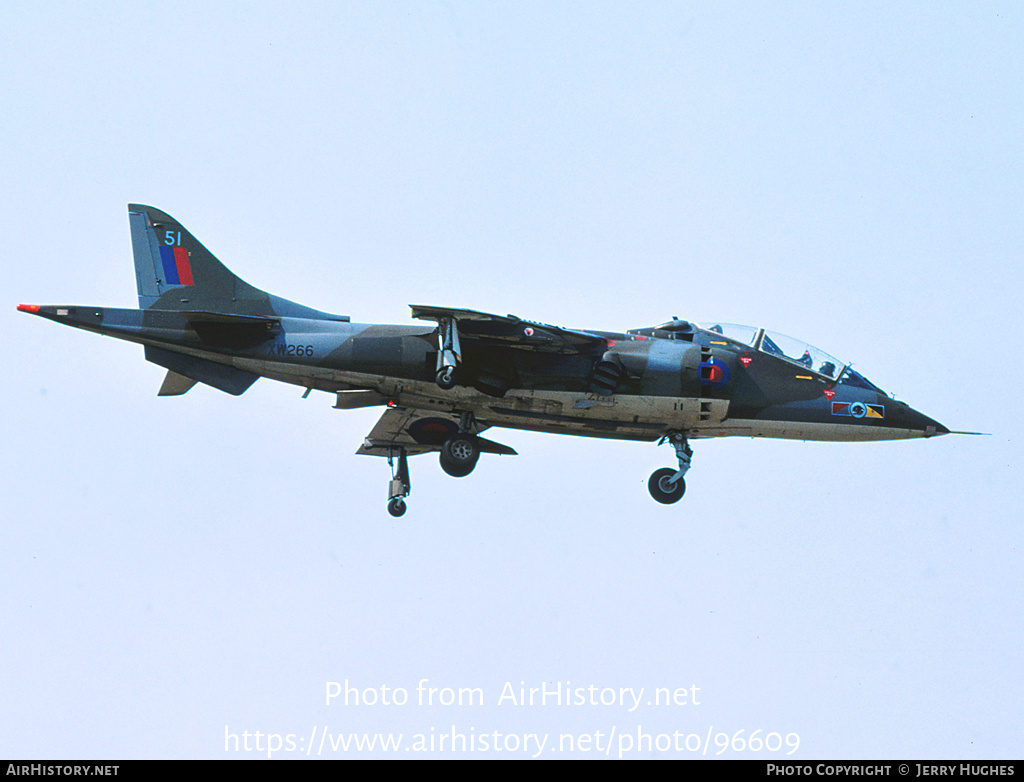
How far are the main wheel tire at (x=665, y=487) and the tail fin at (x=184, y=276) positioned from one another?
7.43 m

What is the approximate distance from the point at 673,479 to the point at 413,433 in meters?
5.92

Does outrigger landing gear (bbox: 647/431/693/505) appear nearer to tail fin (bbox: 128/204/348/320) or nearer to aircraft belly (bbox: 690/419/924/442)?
aircraft belly (bbox: 690/419/924/442)

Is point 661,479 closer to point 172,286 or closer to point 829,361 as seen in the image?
point 829,361

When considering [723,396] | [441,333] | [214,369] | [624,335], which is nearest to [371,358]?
[441,333]

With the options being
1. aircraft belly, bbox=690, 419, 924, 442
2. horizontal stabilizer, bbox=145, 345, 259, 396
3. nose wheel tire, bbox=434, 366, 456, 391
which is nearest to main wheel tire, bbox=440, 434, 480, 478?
nose wheel tire, bbox=434, 366, 456, 391

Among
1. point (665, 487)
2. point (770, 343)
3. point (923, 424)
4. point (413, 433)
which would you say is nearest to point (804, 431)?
point (770, 343)

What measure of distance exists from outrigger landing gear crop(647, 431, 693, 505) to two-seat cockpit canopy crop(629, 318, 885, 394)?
7.16ft

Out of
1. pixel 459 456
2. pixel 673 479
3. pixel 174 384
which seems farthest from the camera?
pixel 673 479

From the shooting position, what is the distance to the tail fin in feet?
81.7

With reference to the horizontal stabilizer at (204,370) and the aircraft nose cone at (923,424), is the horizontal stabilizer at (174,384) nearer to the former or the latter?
the horizontal stabilizer at (204,370)

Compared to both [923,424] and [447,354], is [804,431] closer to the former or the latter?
[923,424]

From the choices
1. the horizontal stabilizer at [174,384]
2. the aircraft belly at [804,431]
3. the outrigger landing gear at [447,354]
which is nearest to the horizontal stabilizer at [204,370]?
the horizontal stabilizer at [174,384]

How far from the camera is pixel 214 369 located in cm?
2439

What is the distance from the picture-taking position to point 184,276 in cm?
2506
